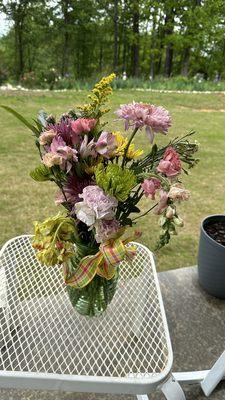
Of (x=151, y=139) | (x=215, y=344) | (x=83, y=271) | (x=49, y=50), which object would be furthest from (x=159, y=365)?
(x=49, y=50)

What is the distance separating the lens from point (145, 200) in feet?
10.8

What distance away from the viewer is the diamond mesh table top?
1.09 m

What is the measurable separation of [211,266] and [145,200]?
142cm

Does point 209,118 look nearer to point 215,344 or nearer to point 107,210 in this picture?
point 215,344

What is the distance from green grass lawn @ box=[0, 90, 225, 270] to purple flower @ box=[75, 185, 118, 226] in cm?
45

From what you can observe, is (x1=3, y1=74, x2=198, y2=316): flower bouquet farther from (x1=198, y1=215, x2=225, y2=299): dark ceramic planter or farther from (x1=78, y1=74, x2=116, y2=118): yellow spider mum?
(x1=198, y1=215, x2=225, y2=299): dark ceramic planter

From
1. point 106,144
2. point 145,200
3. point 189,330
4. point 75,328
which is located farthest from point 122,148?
point 145,200

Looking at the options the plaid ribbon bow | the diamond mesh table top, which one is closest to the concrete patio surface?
the diamond mesh table top

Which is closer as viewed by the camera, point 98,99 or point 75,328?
point 98,99

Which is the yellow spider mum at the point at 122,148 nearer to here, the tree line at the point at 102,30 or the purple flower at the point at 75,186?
the purple flower at the point at 75,186

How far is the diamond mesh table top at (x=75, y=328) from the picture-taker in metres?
1.09

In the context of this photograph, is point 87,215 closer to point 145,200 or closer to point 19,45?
point 145,200

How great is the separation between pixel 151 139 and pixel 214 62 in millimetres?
18827

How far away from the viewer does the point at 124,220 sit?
1037 millimetres
